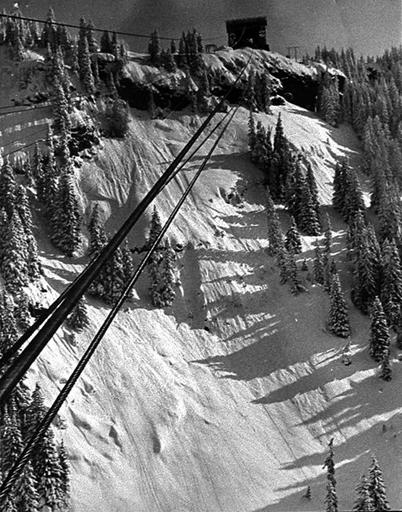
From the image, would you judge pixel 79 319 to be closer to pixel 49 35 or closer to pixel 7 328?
pixel 7 328

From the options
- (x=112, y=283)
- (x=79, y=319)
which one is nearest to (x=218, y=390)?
(x=79, y=319)

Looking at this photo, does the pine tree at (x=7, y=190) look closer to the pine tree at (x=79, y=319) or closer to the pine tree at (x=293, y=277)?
the pine tree at (x=79, y=319)

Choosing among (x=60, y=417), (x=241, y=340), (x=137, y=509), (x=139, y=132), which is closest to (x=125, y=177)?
(x=139, y=132)

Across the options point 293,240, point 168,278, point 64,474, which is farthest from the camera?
point 293,240

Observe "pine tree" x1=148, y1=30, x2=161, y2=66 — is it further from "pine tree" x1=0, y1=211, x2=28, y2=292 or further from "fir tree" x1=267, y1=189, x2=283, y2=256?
"pine tree" x1=0, y1=211, x2=28, y2=292

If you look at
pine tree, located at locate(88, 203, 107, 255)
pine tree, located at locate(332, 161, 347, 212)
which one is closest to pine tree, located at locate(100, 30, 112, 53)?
pine tree, located at locate(332, 161, 347, 212)

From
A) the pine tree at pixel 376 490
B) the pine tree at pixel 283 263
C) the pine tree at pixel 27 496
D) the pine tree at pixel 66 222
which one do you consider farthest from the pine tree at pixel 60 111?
the pine tree at pixel 376 490

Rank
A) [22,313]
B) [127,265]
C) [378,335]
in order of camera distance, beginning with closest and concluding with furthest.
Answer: [22,313]
[378,335]
[127,265]
